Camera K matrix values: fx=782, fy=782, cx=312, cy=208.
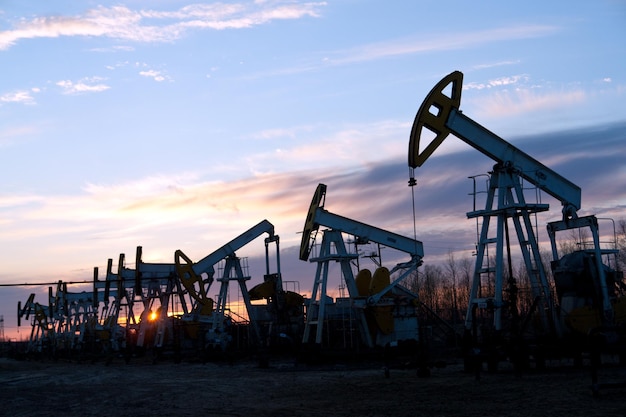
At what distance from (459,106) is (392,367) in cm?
672

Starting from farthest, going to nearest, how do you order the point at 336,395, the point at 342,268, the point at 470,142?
the point at 342,268 → the point at 470,142 → the point at 336,395

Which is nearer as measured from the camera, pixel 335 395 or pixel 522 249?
pixel 335 395

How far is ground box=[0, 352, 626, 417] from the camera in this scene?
11008 mm

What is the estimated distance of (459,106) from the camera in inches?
664

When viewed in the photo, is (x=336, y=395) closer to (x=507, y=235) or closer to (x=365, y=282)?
(x=507, y=235)

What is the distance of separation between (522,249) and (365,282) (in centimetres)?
817

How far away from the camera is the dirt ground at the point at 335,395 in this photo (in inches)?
433

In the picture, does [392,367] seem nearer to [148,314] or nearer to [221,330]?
[221,330]

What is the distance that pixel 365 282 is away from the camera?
80.6 feet

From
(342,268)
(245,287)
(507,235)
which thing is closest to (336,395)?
(507,235)

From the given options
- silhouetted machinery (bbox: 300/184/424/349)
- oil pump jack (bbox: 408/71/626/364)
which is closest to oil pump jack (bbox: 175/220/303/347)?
silhouetted machinery (bbox: 300/184/424/349)

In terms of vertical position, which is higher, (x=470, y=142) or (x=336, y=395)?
(x=470, y=142)

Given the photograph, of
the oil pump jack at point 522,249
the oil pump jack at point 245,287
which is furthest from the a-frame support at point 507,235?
the oil pump jack at point 245,287

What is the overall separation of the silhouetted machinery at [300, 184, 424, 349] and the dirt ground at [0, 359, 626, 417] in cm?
392
